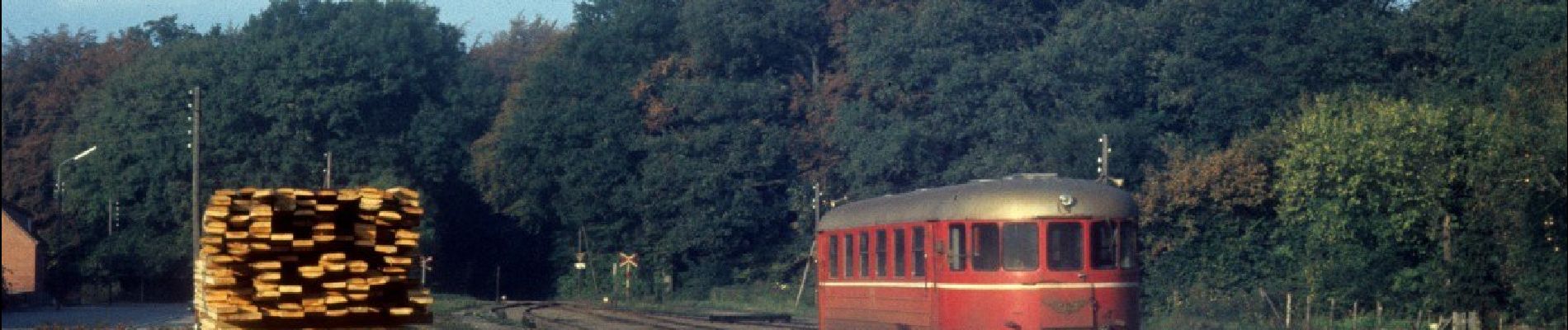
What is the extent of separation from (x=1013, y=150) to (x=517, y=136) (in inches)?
1027

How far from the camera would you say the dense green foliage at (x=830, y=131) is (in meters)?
37.2

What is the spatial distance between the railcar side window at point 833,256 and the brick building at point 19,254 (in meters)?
31.2

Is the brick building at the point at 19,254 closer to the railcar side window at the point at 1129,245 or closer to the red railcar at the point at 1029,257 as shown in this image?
A: the red railcar at the point at 1029,257

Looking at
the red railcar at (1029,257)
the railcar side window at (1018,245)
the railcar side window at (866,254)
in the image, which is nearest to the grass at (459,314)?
the railcar side window at (866,254)

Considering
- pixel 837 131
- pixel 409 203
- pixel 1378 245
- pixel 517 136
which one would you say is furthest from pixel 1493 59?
pixel 517 136

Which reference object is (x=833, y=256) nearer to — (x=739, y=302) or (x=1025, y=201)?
(x=1025, y=201)

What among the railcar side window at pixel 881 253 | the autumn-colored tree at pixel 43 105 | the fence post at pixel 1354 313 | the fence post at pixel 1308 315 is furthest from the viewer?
the autumn-colored tree at pixel 43 105

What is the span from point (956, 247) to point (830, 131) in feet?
130

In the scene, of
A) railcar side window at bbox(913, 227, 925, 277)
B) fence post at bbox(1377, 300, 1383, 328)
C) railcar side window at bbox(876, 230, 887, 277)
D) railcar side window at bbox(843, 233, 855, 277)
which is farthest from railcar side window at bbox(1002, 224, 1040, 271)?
fence post at bbox(1377, 300, 1383, 328)

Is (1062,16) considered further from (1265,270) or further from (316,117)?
(316,117)

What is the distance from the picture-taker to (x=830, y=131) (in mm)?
62500

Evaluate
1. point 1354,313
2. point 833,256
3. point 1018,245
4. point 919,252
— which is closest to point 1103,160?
point 1354,313

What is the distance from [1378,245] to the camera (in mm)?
38906

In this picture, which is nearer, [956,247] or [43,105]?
[956,247]
